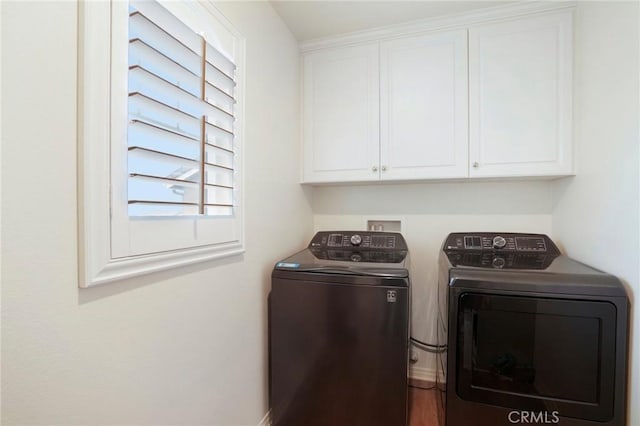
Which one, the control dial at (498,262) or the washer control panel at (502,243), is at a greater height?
the washer control panel at (502,243)

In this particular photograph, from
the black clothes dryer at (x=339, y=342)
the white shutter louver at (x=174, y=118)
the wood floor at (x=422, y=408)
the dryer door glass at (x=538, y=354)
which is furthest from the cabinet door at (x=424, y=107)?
the wood floor at (x=422, y=408)

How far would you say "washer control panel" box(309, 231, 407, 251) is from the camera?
1776mm

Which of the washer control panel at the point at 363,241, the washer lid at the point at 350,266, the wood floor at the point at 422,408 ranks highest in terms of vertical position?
the washer control panel at the point at 363,241

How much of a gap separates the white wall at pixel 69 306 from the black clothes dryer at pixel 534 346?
37.9 inches

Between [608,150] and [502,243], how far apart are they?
634mm

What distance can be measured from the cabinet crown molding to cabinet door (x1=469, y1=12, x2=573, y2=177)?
4 centimetres

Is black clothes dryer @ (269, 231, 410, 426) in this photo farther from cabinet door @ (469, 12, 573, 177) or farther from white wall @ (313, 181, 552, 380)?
cabinet door @ (469, 12, 573, 177)

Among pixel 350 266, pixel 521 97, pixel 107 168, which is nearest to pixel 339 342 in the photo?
pixel 350 266

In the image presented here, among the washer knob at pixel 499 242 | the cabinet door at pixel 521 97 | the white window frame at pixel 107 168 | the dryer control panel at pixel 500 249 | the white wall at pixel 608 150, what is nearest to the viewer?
the white window frame at pixel 107 168

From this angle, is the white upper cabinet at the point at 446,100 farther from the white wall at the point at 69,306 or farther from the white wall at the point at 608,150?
the white wall at the point at 69,306

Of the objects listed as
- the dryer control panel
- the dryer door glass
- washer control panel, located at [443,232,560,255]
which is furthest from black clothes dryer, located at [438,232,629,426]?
washer control panel, located at [443,232,560,255]

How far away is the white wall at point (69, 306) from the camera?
56 cm

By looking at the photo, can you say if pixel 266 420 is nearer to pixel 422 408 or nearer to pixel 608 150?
pixel 422 408

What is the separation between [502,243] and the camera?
1611 mm
